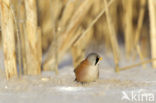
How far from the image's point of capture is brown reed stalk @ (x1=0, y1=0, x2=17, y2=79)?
2.98 m

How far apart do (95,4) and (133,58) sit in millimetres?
717

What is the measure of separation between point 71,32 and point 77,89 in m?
1.10

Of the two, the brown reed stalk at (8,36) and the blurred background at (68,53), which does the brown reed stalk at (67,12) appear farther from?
the brown reed stalk at (8,36)

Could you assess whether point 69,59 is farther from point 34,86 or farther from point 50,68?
point 34,86

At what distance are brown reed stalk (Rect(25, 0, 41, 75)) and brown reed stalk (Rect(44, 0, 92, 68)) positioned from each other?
297 millimetres

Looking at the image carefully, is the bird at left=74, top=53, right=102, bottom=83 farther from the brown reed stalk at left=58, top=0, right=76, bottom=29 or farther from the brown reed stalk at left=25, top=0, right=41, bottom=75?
the brown reed stalk at left=58, top=0, right=76, bottom=29

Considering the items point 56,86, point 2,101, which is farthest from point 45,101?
point 56,86

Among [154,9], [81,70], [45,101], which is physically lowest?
[45,101]

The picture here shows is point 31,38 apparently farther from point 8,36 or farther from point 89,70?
point 89,70

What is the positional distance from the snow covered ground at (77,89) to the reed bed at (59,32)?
14 centimetres

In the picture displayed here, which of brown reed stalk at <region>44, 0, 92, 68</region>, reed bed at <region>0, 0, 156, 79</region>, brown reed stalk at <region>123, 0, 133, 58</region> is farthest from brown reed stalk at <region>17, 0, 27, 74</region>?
brown reed stalk at <region>123, 0, 133, 58</region>

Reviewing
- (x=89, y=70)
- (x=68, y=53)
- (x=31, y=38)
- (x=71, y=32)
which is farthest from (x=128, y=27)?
(x=89, y=70)

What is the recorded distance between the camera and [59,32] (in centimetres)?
364

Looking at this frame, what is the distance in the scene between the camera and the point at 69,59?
172 inches
